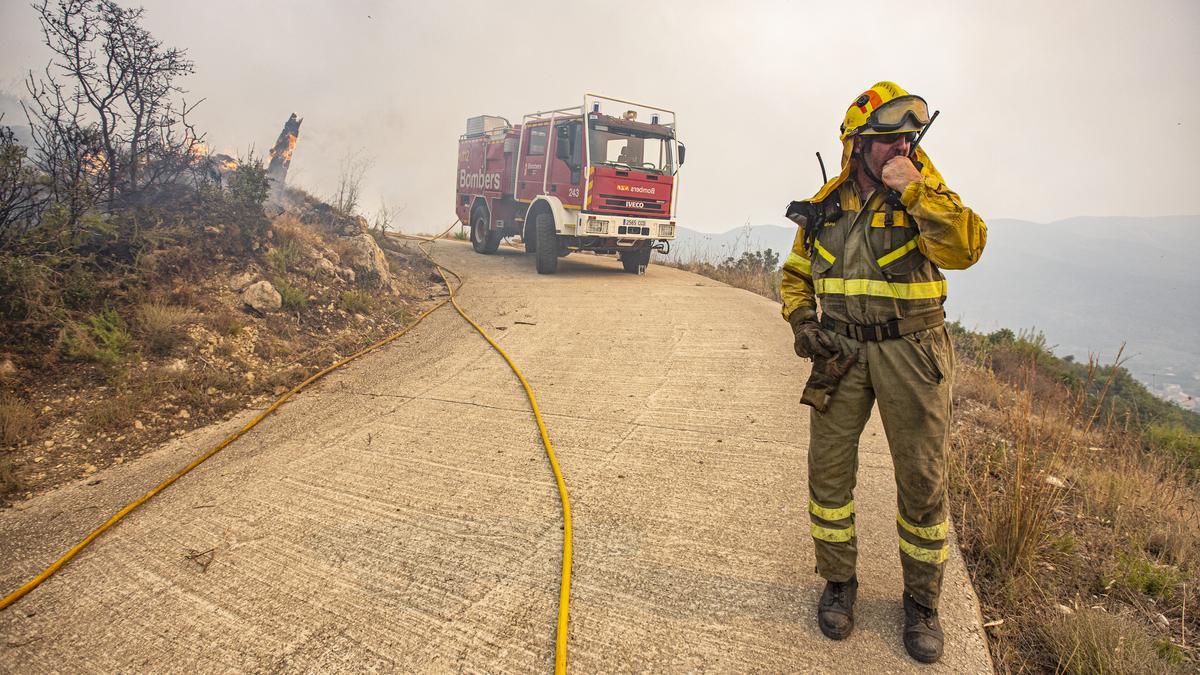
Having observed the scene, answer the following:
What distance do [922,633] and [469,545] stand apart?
6.18 ft

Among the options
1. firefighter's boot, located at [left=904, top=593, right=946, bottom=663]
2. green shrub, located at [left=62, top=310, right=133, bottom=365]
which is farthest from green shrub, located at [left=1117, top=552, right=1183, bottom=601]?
green shrub, located at [left=62, top=310, right=133, bottom=365]

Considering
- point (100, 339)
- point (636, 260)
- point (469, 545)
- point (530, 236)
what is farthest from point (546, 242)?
point (469, 545)

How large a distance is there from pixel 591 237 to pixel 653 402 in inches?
231

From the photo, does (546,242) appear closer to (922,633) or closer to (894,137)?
(894,137)

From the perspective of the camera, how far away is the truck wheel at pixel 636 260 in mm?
10742

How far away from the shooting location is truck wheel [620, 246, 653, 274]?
10.7 metres

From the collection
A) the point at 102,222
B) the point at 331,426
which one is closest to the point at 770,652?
the point at 331,426

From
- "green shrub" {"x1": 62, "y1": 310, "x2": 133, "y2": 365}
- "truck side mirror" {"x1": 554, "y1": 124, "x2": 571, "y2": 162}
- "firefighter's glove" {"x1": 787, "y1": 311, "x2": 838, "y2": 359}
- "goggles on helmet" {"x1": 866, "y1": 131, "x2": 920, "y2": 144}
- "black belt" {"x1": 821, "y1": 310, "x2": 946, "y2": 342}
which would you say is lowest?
"green shrub" {"x1": 62, "y1": 310, "x2": 133, "y2": 365}

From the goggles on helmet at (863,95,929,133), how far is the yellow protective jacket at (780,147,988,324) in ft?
0.46

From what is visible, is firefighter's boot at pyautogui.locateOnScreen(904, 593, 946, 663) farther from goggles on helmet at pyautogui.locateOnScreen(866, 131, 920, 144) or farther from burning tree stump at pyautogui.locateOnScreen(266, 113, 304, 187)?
burning tree stump at pyautogui.locateOnScreen(266, 113, 304, 187)

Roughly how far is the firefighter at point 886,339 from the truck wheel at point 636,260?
8.58 metres

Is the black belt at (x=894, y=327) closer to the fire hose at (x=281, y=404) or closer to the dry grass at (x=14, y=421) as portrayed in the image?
the fire hose at (x=281, y=404)

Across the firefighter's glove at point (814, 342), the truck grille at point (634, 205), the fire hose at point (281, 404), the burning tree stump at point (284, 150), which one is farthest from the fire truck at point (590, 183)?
the firefighter's glove at point (814, 342)

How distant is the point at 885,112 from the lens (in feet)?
6.55
